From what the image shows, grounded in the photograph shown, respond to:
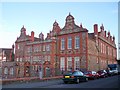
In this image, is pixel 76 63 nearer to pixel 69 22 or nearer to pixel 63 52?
pixel 63 52

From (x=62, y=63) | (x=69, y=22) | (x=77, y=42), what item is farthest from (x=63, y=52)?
(x=69, y=22)

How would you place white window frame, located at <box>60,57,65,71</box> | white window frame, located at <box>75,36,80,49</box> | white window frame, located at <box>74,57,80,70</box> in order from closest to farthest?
white window frame, located at <box>74,57,80,70</box>, white window frame, located at <box>75,36,80,49</box>, white window frame, located at <box>60,57,65,71</box>

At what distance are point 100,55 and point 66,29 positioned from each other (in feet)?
43.2

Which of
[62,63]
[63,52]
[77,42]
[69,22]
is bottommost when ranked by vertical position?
[62,63]

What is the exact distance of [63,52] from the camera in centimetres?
5081

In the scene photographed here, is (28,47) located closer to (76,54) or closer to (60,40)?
(60,40)

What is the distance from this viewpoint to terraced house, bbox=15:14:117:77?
47.7m

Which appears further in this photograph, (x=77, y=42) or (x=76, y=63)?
(x=77, y=42)

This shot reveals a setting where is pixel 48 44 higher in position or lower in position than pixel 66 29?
lower

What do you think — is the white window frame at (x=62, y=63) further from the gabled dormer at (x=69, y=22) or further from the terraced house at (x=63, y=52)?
the gabled dormer at (x=69, y=22)

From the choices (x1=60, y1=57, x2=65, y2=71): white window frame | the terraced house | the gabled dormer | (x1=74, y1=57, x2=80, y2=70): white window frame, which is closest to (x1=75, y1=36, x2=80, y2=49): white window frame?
the terraced house

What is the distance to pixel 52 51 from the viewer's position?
52.6 m

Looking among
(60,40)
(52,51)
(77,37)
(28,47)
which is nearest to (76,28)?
(77,37)

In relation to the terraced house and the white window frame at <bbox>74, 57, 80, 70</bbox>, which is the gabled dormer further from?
the white window frame at <bbox>74, 57, 80, 70</bbox>
